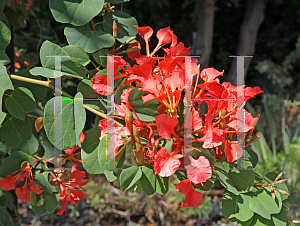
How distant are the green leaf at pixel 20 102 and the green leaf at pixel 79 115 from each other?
16 cm

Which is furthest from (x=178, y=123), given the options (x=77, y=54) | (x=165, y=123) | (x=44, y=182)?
(x=44, y=182)

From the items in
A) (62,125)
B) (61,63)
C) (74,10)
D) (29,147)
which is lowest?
(29,147)

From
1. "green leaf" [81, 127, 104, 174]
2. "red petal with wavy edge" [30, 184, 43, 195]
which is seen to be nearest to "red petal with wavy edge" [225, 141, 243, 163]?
"green leaf" [81, 127, 104, 174]

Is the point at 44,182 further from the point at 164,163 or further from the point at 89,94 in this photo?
the point at 164,163

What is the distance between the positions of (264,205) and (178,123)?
9.0 inches

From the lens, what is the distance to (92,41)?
54 centimetres

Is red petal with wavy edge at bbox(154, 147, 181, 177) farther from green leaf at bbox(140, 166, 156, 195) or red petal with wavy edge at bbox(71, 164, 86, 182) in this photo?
red petal with wavy edge at bbox(71, 164, 86, 182)

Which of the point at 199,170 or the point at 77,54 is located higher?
the point at 77,54

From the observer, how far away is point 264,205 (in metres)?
0.48

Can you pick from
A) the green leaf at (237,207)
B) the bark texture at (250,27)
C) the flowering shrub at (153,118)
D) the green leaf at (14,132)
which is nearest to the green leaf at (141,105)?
the flowering shrub at (153,118)

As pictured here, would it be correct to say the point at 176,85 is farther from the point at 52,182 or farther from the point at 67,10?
the point at 52,182

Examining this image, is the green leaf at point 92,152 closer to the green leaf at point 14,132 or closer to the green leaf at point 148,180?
the green leaf at point 148,180

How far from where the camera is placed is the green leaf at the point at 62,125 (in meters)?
0.49

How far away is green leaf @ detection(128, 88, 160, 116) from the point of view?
1.55ft
